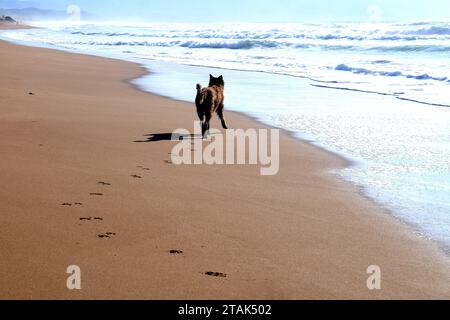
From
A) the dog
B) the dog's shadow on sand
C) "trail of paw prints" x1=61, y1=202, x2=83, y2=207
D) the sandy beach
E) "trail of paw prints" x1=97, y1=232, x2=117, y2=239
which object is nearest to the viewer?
the sandy beach

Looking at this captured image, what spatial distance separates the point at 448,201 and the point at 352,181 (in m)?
1.07

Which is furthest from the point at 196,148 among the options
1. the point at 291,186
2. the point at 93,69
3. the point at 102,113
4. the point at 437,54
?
the point at 437,54

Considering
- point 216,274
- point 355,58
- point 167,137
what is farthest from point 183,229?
point 355,58

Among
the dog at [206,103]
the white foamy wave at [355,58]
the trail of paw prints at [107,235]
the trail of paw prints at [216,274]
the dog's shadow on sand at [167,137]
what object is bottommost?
the trail of paw prints at [216,274]

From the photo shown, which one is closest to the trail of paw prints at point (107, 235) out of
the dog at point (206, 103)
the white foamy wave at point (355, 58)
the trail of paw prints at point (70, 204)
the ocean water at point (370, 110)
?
the trail of paw prints at point (70, 204)

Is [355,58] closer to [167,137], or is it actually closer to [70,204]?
[167,137]

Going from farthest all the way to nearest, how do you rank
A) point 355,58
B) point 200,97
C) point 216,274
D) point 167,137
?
point 355,58, point 200,97, point 167,137, point 216,274

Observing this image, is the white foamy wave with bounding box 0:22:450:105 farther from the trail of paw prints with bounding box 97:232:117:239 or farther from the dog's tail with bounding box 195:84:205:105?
the trail of paw prints with bounding box 97:232:117:239

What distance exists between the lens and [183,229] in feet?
13.6

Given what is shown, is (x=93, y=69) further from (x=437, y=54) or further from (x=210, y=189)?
(x=437, y=54)

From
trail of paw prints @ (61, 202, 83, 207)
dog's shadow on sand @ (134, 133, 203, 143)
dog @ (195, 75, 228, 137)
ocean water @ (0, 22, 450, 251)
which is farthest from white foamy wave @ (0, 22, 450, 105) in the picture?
trail of paw prints @ (61, 202, 83, 207)

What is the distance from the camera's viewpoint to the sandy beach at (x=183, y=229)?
328cm

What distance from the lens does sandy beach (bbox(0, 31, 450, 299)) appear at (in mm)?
3283

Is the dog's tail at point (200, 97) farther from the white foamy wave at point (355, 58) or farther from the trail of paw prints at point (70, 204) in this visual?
the white foamy wave at point (355, 58)
